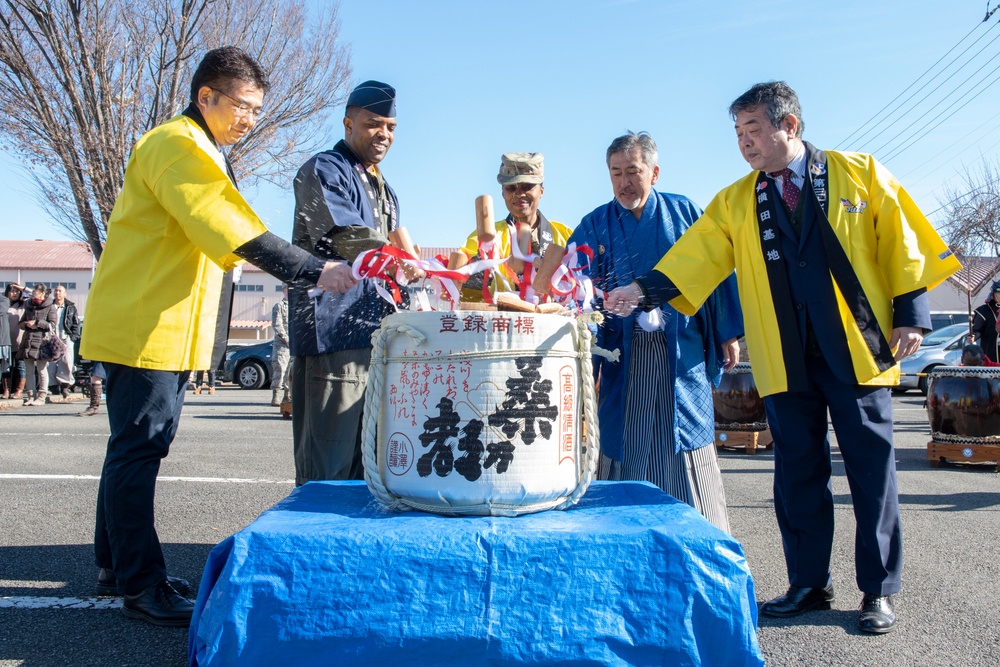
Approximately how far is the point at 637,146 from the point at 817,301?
89cm

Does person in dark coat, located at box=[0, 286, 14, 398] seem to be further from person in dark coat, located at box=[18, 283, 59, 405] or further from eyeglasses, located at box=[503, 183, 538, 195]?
eyeglasses, located at box=[503, 183, 538, 195]

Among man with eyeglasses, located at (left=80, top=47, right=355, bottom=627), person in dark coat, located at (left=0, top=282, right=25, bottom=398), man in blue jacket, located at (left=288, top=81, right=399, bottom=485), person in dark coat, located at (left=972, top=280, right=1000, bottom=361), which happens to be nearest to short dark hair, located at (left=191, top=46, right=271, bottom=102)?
man with eyeglasses, located at (left=80, top=47, right=355, bottom=627)

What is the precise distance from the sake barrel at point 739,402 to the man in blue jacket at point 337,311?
5.35 m

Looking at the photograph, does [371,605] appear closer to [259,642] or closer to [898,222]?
[259,642]

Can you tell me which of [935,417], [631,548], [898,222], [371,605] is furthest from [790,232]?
[935,417]

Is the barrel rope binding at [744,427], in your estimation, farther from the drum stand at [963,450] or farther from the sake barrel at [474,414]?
the sake barrel at [474,414]

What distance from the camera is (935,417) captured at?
6914 mm

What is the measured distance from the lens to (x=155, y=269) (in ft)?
8.62

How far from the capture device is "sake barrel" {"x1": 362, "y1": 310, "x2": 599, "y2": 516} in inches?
79.9

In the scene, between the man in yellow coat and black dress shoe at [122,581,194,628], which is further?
the man in yellow coat

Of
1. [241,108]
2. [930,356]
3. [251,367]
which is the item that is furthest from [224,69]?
[930,356]

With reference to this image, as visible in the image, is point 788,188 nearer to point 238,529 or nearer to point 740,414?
point 238,529

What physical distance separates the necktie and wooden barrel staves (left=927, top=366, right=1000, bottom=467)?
4.84 metres

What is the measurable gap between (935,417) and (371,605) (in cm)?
653
